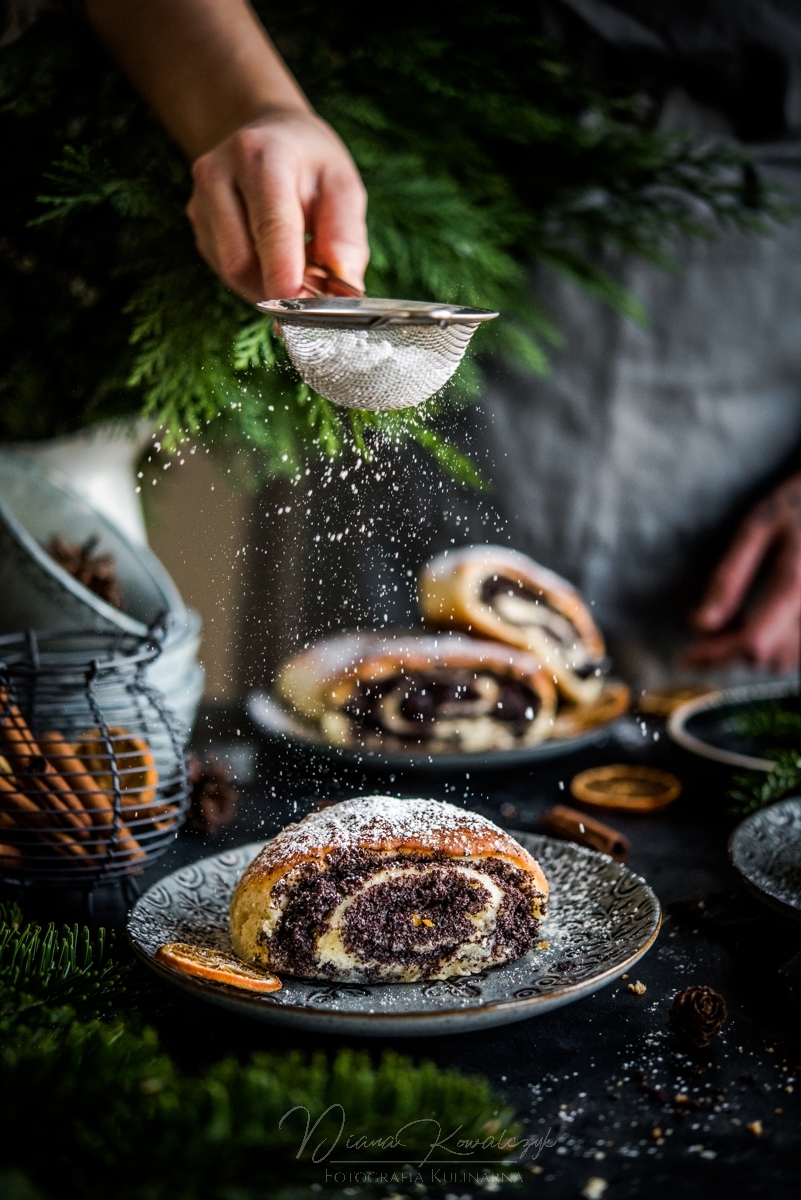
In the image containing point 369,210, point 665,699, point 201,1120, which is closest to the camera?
point 201,1120

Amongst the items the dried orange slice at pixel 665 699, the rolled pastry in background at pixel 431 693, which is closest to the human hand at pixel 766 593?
the dried orange slice at pixel 665 699

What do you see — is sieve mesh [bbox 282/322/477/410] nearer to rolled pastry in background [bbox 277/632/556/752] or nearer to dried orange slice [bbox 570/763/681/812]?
dried orange slice [bbox 570/763/681/812]

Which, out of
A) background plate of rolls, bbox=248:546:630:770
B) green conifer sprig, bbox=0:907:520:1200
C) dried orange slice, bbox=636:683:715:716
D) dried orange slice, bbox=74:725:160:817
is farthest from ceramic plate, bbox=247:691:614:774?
green conifer sprig, bbox=0:907:520:1200

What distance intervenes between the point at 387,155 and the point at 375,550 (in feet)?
2.58

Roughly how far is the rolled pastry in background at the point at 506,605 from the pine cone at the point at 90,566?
662 millimetres

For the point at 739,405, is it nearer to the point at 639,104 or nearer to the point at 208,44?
the point at 639,104

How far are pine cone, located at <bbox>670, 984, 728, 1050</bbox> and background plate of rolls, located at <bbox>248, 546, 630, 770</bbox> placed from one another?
25.9 inches

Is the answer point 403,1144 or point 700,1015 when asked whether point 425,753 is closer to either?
point 700,1015

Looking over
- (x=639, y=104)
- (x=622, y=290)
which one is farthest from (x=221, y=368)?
(x=639, y=104)

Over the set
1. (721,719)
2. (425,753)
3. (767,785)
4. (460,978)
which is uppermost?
(460,978)

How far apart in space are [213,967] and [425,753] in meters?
0.59

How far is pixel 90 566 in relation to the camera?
1.29 metres

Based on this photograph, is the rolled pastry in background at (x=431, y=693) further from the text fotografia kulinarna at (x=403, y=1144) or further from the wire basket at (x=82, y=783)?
the text fotografia kulinarna at (x=403, y=1144)

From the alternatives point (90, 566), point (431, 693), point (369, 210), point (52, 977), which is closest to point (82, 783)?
point (52, 977)
